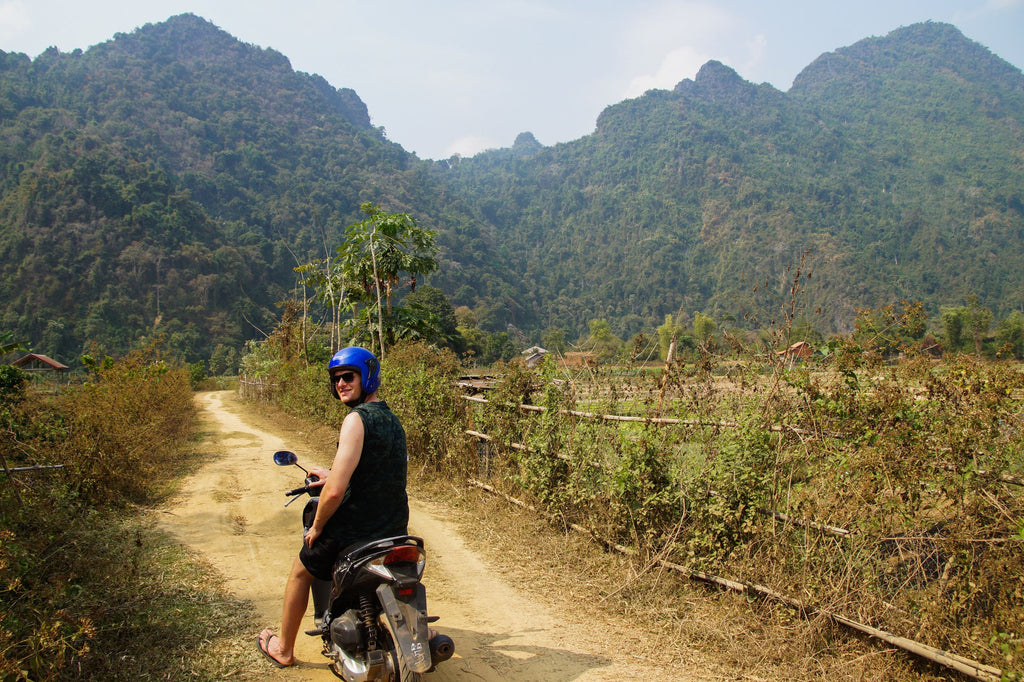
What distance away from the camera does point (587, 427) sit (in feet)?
18.3

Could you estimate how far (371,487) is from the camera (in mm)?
2768

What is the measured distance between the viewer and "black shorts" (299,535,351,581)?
9.11 feet

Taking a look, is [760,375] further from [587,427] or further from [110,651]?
[110,651]

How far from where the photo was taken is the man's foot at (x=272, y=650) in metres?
3.07

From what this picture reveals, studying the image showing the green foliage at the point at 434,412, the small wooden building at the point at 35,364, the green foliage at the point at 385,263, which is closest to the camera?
the green foliage at the point at 434,412

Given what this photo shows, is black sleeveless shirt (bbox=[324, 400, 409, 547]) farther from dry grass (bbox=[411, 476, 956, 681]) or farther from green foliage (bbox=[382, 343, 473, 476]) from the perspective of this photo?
green foliage (bbox=[382, 343, 473, 476])

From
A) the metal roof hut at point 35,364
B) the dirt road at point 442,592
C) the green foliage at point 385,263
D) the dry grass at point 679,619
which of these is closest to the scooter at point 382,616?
the dirt road at point 442,592

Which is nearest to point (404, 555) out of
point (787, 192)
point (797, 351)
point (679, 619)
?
point (679, 619)

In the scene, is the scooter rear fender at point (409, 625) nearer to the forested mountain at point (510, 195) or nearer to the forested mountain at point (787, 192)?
the forested mountain at point (510, 195)

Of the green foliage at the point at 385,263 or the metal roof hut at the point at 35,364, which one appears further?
the green foliage at the point at 385,263

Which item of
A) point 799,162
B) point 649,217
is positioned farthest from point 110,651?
point 799,162

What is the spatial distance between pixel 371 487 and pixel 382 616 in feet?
1.86

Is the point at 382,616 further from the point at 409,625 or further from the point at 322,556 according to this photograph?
the point at 322,556

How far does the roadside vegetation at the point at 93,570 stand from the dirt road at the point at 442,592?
29cm
